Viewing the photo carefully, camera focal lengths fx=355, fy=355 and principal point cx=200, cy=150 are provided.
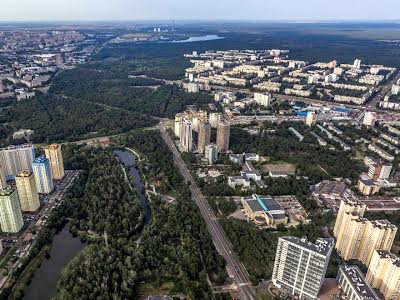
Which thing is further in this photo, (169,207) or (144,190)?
(144,190)

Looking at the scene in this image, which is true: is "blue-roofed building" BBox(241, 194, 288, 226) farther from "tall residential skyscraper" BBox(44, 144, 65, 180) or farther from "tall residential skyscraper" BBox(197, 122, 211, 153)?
"tall residential skyscraper" BBox(44, 144, 65, 180)

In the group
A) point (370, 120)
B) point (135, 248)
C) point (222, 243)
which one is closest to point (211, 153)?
point (222, 243)

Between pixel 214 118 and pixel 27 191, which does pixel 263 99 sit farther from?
pixel 27 191

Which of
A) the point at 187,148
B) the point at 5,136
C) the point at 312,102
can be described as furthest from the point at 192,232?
the point at 312,102

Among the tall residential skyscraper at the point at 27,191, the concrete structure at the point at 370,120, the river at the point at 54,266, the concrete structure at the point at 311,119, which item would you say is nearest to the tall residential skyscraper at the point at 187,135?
the river at the point at 54,266

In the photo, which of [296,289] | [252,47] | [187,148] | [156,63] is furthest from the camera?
[252,47]

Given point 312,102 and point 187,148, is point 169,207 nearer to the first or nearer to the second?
point 187,148

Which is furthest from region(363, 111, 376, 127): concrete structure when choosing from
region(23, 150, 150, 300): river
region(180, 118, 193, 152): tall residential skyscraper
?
region(23, 150, 150, 300): river
